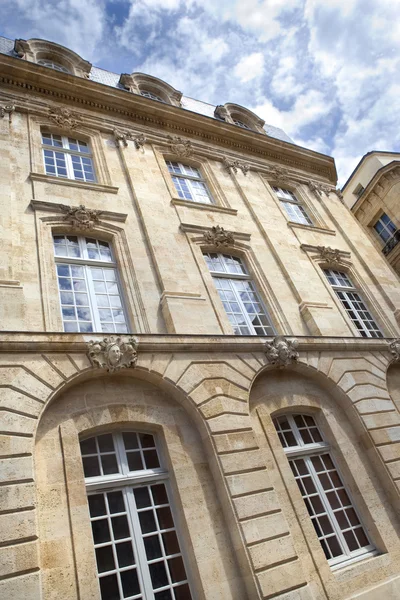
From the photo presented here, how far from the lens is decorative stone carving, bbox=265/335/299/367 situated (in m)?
7.70

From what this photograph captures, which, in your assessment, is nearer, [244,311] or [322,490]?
[322,490]

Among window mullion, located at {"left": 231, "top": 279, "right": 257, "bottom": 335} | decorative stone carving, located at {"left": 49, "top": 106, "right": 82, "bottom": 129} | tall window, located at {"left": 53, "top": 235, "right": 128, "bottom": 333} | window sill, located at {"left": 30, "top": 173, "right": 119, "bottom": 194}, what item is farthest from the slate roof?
window mullion, located at {"left": 231, "top": 279, "right": 257, "bottom": 335}

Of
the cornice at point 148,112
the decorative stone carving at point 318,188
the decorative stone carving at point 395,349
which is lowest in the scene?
the decorative stone carving at point 395,349

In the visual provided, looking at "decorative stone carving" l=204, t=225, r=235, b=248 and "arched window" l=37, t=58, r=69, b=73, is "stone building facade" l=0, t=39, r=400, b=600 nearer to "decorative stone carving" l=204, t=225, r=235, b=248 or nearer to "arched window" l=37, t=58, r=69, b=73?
"decorative stone carving" l=204, t=225, r=235, b=248

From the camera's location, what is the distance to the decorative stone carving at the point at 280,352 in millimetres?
7695

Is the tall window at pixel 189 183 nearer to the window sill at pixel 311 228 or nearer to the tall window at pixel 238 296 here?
the tall window at pixel 238 296

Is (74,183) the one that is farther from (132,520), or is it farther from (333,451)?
(333,451)

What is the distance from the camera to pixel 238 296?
945 centimetres

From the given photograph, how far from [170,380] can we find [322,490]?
3.41 metres

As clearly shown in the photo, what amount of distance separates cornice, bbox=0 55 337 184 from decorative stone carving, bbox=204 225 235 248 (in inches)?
210

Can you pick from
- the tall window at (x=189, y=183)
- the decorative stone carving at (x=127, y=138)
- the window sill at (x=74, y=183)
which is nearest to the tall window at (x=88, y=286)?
the window sill at (x=74, y=183)

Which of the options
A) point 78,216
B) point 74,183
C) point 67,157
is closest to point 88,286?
point 78,216

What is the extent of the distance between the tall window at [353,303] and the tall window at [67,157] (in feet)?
24.9

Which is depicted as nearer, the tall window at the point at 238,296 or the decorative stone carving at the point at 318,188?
the tall window at the point at 238,296
